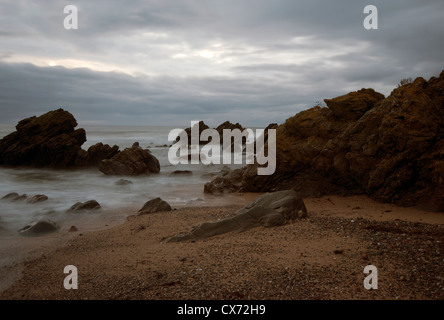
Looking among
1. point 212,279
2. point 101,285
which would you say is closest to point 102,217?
point 101,285

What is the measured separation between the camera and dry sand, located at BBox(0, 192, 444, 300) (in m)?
4.18

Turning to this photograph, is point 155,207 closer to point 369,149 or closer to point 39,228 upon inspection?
point 39,228

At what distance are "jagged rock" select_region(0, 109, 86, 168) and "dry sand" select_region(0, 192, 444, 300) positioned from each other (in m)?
16.6

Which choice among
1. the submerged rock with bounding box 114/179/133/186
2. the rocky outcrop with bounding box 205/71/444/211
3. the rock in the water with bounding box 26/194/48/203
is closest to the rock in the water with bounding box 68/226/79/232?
the rock in the water with bounding box 26/194/48/203

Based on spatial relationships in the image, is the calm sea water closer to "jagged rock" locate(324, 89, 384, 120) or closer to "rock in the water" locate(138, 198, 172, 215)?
"rock in the water" locate(138, 198, 172, 215)

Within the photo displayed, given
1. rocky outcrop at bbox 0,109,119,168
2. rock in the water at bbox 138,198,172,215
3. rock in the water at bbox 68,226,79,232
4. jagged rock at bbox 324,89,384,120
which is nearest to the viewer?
rock in the water at bbox 68,226,79,232

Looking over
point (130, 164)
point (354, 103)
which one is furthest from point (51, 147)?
point (354, 103)

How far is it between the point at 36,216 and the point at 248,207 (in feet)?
22.7

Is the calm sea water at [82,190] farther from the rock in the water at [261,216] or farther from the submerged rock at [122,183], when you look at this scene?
the rock in the water at [261,216]

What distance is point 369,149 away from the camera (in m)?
8.70

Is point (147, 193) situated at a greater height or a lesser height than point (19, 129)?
lesser

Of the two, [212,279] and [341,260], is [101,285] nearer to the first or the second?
[212,279]

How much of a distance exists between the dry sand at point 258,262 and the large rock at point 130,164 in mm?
11391

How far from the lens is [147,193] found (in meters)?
14.1
